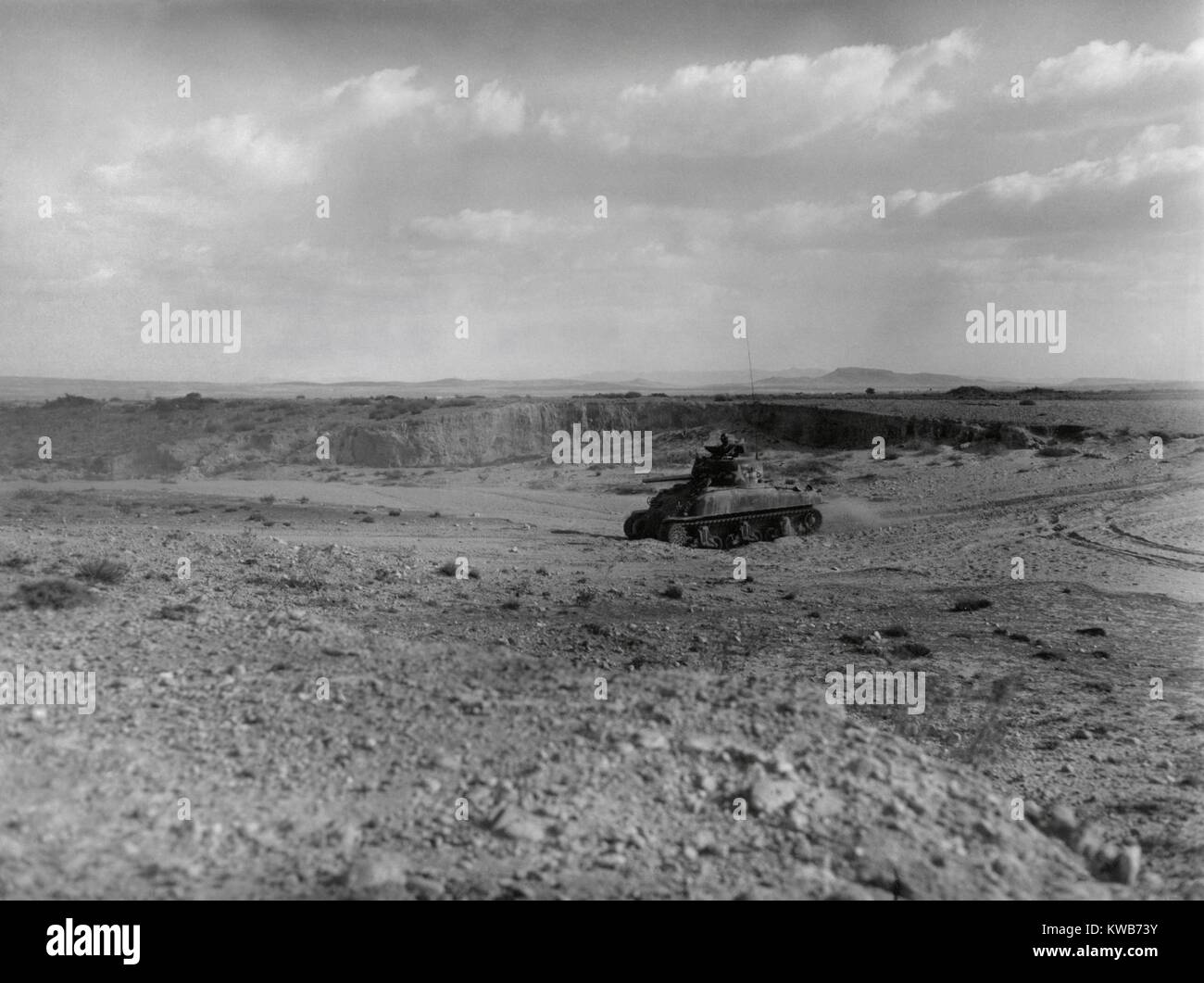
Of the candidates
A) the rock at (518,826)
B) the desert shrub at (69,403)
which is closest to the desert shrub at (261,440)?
the desert shrub at (69,403)

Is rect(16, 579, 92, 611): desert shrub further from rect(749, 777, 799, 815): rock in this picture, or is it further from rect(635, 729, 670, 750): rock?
rect(749, 777, 799, 815): rock

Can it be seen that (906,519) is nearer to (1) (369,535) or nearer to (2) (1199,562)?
(2) (1199,562)

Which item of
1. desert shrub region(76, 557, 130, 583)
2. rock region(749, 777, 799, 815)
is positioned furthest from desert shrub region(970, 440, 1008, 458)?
rock region(749, 777, 799, 815)

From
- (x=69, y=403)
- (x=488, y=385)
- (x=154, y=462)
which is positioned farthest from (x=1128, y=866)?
(x=488, y=385)

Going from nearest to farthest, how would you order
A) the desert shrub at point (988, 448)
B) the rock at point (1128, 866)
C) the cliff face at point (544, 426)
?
the rock at point (1128, 866) → the desert shrub at point (988, 448) → the cliff face at point (544, 426)

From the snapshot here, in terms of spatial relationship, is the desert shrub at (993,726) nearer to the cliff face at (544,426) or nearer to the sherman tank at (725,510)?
the sherman tank at (725,510)

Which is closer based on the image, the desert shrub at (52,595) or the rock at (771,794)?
the rock at (771,794)

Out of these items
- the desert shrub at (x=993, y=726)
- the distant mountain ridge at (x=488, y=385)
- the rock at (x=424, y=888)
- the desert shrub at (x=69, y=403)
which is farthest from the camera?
the distant mountain ridge at (x=488, y=385)
